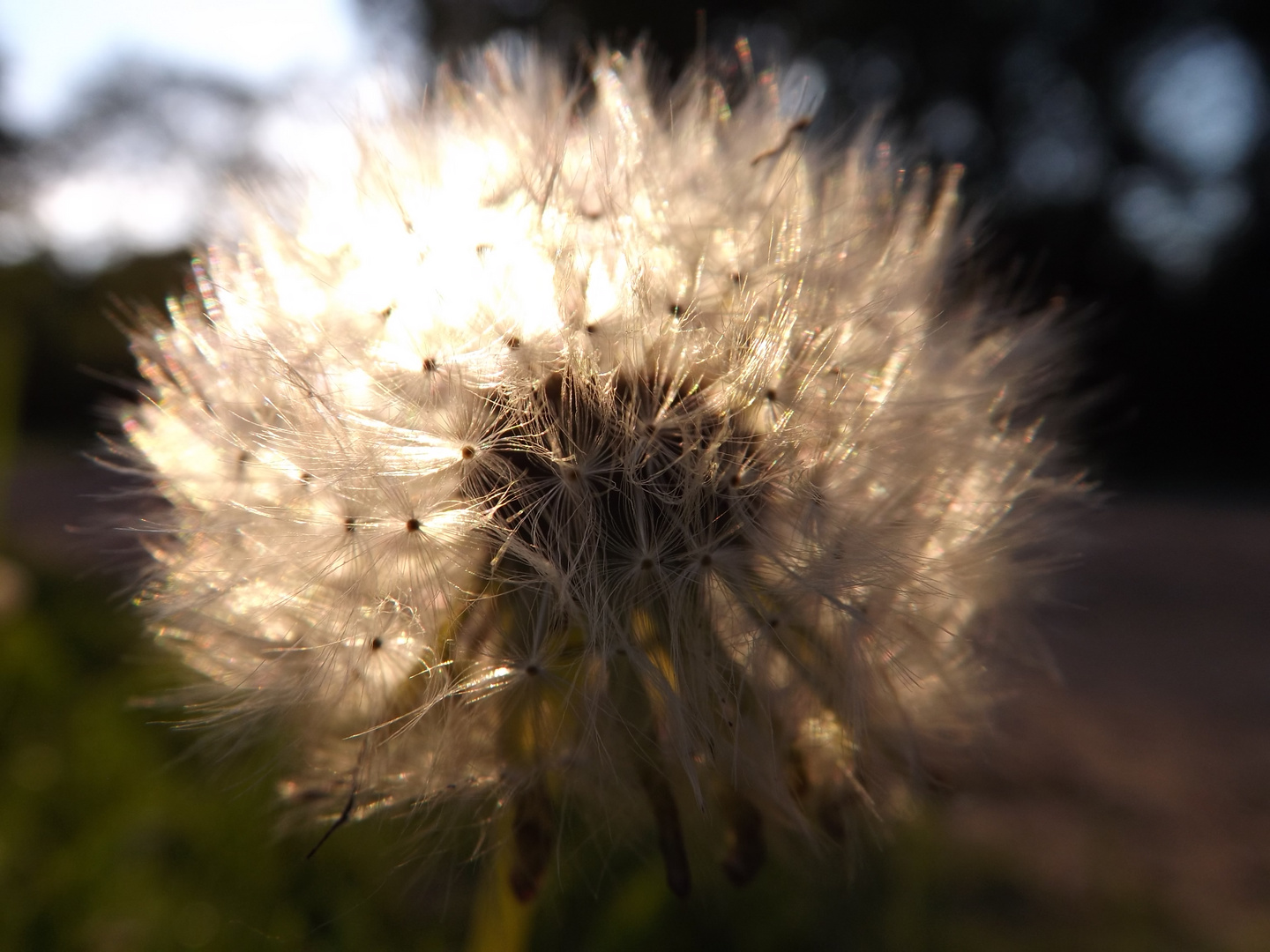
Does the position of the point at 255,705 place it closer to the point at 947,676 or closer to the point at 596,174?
the point at 596,174

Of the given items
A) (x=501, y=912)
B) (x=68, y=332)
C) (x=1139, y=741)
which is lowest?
(x=1139, y=741)

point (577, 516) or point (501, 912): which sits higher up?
point (577, 516)

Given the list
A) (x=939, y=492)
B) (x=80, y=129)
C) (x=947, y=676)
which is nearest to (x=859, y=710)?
(x=947, y=676)

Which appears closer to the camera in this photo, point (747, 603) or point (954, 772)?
point (747, 603)

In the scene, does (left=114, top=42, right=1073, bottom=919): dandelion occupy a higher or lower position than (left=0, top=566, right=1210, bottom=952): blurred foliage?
higher

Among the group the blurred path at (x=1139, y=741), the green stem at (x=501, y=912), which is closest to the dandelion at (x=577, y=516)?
the green stem at (x=501, y=912)

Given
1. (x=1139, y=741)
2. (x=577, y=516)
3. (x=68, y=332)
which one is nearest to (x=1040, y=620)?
(x=577, y=516)

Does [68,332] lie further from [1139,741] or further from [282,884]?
[1139,741]

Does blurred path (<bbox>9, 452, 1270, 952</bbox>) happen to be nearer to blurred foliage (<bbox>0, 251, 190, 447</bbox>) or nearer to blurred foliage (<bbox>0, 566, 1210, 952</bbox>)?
blurred foliage (<bbox>0, 566, 1210, 952</bbox>)

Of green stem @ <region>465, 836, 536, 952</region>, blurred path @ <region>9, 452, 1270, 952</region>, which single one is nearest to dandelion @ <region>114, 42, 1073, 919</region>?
green stem @ <region>465, 836, 536, 952</region>
